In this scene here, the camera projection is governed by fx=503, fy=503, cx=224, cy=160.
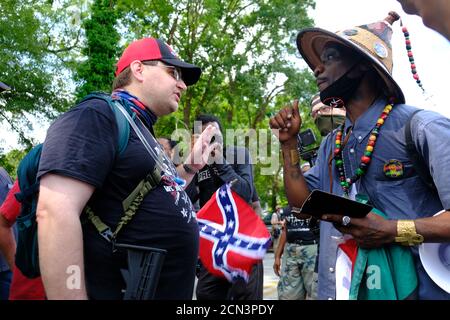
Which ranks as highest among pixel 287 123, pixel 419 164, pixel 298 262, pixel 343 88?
pixel 343 88

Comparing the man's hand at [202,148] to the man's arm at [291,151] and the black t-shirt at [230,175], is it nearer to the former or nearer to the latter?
the man's arm at [291,151]

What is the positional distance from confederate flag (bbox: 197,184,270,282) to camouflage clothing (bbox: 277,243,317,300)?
116 inches

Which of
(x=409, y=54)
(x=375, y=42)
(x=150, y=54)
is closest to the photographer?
(x=375, y=42)

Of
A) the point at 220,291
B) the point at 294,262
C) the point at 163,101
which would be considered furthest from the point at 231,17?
the point at 163,101

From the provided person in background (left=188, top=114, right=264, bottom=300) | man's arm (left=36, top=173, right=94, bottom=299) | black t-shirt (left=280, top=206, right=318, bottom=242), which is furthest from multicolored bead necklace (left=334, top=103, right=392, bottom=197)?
black t-shirt (left=280, top=206, right=318, bottom=242)

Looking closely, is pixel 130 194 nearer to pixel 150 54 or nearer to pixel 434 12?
pixel 150 54

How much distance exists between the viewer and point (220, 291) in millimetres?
4754

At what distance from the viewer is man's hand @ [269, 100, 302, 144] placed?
8.63 feet

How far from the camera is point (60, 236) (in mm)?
1928

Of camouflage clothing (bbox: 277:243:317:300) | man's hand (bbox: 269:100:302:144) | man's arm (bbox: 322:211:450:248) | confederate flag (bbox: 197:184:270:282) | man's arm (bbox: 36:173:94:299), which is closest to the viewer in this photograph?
man's arm (bbox: 36:173:94:299)

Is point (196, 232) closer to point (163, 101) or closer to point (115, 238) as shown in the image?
point (115, 238)

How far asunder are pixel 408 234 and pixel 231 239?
1301mm

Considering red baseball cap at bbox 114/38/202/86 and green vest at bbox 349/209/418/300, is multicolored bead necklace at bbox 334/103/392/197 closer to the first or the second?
green vest at bbox 349/209/418/300

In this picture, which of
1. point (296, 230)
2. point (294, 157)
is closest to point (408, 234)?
point (294, 157)
